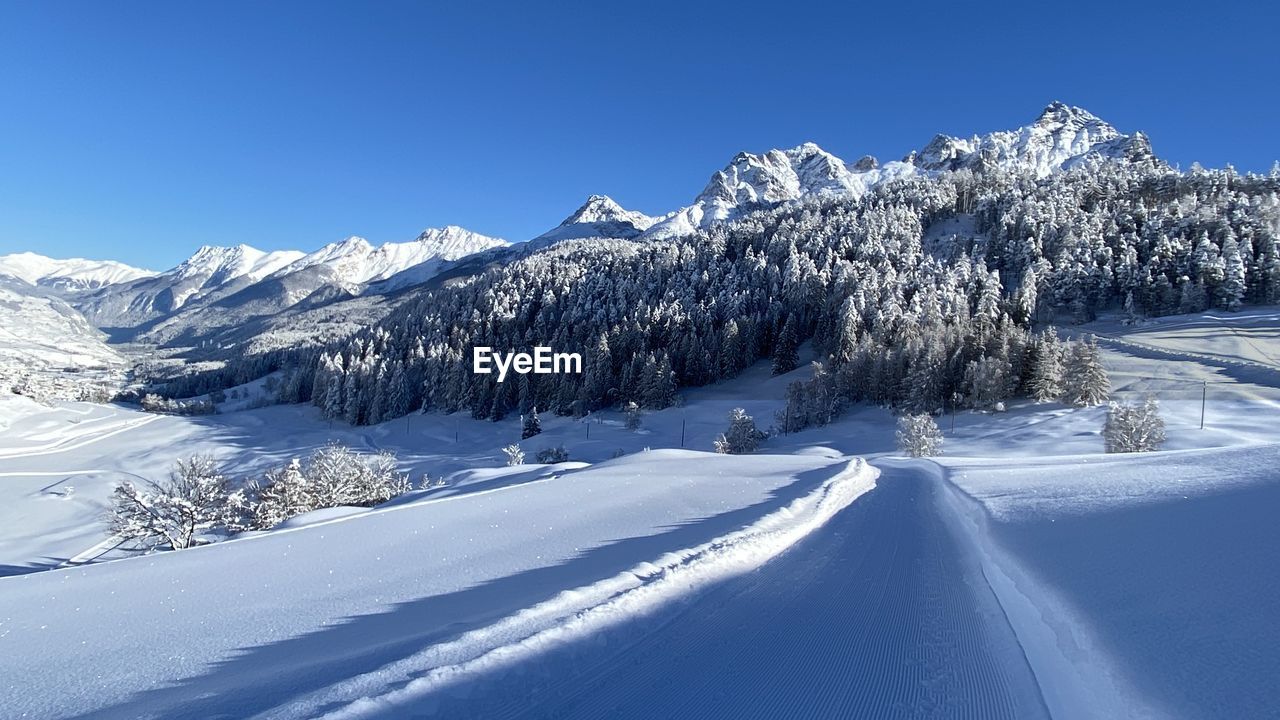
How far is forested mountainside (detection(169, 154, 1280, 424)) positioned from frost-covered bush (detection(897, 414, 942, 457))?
14.7m

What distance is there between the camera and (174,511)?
18.1m

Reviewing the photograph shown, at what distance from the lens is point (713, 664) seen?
14.2 ft

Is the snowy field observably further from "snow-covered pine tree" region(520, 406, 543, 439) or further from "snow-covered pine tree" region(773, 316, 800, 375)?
"snow-covered pine tree" region(773, 316, 800, 375)

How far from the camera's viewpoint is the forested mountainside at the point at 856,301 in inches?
2437

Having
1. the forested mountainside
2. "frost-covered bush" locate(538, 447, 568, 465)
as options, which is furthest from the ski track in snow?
"frost-covered bush" locate(538, 447, 568, 465)

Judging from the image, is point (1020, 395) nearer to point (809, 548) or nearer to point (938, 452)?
point (938, 452)

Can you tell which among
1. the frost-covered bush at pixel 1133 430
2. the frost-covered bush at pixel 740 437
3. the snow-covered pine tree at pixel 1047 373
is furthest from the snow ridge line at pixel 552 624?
the snow-covered pine tree at pixel 1047 373

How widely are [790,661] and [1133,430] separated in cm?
3660

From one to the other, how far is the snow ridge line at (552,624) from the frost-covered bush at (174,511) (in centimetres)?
1904

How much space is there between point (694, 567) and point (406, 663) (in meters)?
3.42

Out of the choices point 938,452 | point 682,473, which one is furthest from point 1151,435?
point 682,473

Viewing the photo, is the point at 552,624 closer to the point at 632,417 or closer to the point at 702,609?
the point at 702,609

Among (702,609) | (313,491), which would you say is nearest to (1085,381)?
(702,609)

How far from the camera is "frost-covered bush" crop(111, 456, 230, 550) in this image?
1798 centimetres
